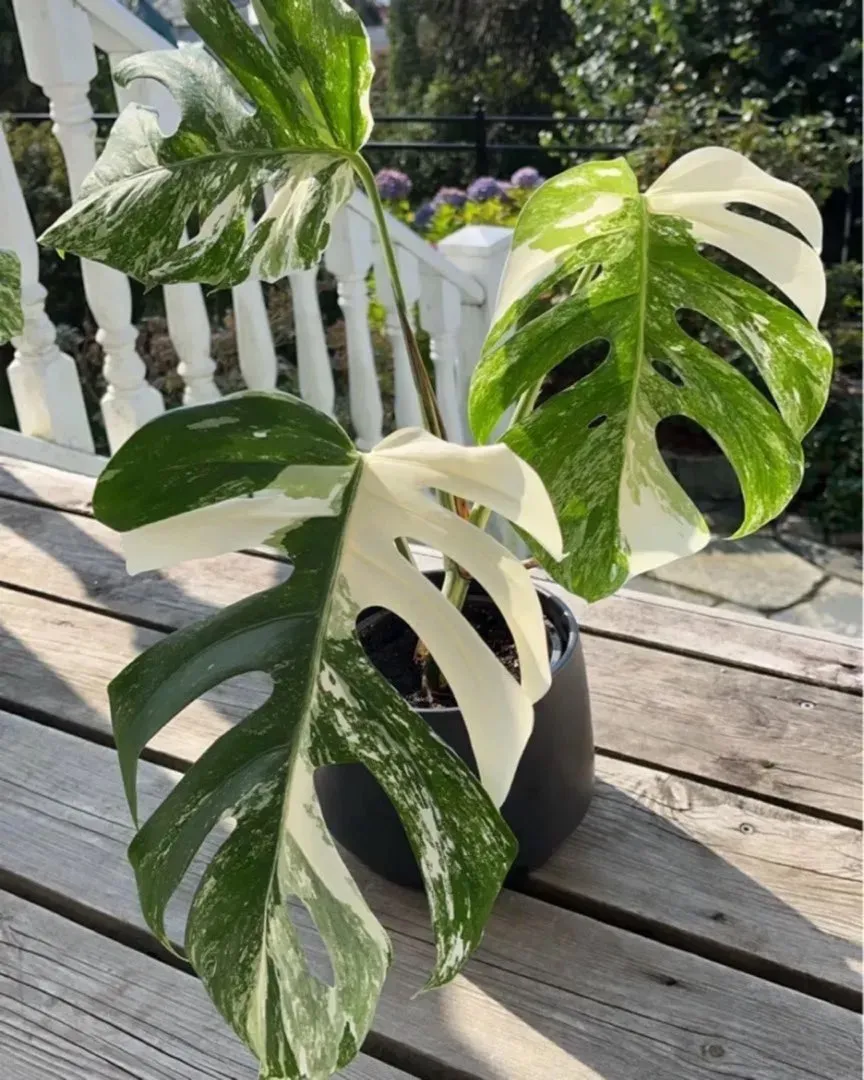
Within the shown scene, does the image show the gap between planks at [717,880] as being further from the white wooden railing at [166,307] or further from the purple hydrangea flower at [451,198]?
the purple hydrangea flower at [451,198]

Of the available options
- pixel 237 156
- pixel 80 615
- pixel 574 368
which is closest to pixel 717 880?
pixel 237 156

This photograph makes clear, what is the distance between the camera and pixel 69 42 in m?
1.49

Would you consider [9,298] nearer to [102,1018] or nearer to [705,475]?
[102,1018]

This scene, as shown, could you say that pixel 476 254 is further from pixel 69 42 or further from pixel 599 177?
pixel 599 177

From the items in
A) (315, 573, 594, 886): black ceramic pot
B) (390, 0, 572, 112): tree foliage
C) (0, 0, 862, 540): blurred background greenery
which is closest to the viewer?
(315, 573, 594, 886): black ceramic pot

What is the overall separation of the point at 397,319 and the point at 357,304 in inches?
7.0

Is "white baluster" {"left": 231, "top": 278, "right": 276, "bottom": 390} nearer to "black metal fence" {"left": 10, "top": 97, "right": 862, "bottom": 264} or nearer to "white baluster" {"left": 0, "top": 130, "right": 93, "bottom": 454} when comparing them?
"white baluster" {"left": 0, "top": 130, "right": 93, "bottom": 454}

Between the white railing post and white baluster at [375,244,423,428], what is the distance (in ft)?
0.37

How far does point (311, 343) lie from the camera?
1.93m

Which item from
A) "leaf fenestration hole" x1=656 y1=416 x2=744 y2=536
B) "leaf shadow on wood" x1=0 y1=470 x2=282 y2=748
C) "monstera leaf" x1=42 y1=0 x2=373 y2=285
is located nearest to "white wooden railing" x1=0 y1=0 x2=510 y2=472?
"leaf shadow on wood" x1=0 y1=470 x2=282 y2=748

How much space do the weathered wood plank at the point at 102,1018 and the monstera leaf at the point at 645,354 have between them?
0.38 m

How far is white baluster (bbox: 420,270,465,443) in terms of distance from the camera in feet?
6.40

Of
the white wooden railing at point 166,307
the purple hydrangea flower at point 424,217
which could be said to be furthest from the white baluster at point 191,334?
the purple hydrangea flower at point 424,217

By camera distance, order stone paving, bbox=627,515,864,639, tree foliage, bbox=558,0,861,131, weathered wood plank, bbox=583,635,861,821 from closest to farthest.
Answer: weathered wood plank, bbox=583,635,861,821 < stone paving, bbox=627,515,864,639 < tree foliage, bbox=558,0,861,131
